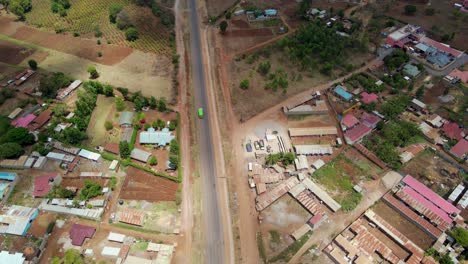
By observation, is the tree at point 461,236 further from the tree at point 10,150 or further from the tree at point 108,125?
the tree at point 10,150

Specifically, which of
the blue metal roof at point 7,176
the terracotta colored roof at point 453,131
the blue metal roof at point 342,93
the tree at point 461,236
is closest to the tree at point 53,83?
the blue metal roof at point 7,176

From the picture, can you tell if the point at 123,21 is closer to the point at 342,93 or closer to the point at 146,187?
the point at 146,187

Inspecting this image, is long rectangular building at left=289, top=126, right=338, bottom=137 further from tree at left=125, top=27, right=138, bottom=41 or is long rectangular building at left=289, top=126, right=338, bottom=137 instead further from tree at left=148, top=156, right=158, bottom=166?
tree at left=125, top=27, right=138, bottom=41

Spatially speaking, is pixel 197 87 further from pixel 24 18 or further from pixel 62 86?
pixel 24 18

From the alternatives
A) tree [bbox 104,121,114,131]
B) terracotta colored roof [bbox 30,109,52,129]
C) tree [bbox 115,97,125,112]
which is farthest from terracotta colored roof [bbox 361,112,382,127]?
terracotta colored roof [bbox 30,109,52,129]

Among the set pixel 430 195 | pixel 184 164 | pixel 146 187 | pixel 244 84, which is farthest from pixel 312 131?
pixel 146 187

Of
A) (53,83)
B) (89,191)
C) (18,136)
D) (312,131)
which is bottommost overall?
(312,131)
